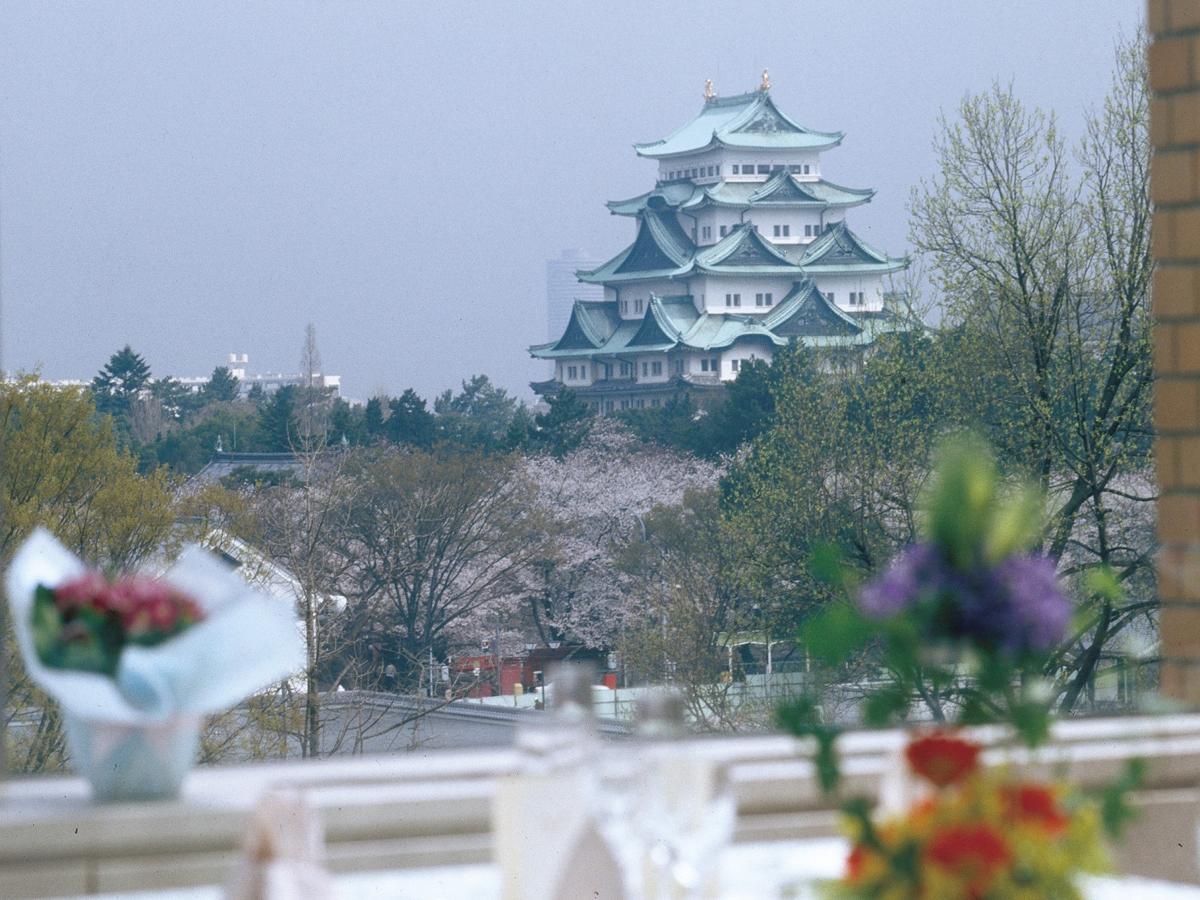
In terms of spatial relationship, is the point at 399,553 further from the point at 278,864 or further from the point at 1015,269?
the point at 278,864

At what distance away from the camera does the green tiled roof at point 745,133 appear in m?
22.2

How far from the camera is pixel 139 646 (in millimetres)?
847

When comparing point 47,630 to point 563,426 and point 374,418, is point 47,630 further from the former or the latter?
point 563,426

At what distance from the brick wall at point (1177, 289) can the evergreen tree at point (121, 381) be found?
636 inches

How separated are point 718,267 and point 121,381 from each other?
8.15 meters

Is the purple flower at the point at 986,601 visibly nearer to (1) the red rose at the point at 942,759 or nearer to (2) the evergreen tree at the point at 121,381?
(1) the red rose at the point at 942,759

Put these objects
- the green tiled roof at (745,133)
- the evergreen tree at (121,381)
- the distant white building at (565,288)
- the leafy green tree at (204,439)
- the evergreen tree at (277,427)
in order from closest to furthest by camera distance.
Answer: the evergreen tree at (277,427) → the leafy green tree at (204,439) → the evergreen tree at (121,381) → the distant white building at (565,288) → the green tiled roof at (745,133)

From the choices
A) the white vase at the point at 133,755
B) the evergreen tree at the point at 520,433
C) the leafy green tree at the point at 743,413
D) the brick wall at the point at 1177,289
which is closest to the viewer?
the white vase at the point at 133,755

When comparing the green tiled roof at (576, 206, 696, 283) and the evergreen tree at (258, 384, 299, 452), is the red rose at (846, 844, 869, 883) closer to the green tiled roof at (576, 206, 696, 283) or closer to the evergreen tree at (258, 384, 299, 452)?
the evergreen tree at (258, 384, 299, 452)

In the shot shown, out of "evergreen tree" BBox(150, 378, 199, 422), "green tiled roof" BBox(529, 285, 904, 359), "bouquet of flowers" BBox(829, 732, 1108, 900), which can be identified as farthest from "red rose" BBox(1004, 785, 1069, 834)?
"green tiled roof" BBox(529, 285, 904, 359)

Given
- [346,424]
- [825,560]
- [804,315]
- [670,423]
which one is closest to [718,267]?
[804,315]

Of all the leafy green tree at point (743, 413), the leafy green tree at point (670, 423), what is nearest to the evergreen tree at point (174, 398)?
the leafy green tree at point (670, 423)

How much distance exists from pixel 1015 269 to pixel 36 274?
40.0 ft

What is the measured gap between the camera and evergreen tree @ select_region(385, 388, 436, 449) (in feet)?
52.8
